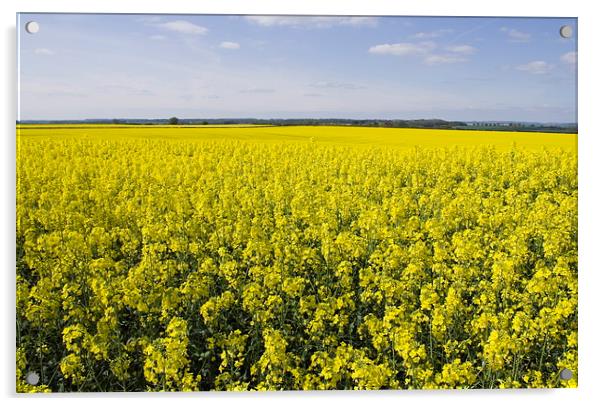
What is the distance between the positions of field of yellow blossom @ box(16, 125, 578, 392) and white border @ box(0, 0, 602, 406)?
0.28 ft

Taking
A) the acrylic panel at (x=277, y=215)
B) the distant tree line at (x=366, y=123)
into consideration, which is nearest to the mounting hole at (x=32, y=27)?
the acrylic panel at (x=277, y=215)

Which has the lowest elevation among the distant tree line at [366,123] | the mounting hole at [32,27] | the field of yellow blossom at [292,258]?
the field of yellow blossom at [292,258]

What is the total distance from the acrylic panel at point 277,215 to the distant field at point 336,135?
0.01 meters

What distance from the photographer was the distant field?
366cm

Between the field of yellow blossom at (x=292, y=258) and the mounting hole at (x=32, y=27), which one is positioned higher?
the mounting hole at (x=32, y=27)

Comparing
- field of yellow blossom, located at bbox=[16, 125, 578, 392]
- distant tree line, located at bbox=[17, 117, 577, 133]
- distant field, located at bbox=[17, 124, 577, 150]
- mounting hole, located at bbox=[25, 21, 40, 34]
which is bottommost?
field of yellow blossom, located at bbox=[16, 125, 578, 392]

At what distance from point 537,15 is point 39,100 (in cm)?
285

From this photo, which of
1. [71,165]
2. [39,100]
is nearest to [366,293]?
[71,165]

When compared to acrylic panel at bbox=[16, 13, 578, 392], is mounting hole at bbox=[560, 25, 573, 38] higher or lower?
higher

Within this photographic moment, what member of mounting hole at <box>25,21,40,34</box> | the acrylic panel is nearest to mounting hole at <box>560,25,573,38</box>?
the acrylic panel

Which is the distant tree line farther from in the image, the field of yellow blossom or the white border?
the white border

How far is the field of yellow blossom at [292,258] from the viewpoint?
3400 millimetres

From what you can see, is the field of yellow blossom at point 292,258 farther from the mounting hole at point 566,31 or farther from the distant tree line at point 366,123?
the mounting hole at point 566,31

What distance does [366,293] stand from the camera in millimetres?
3508
